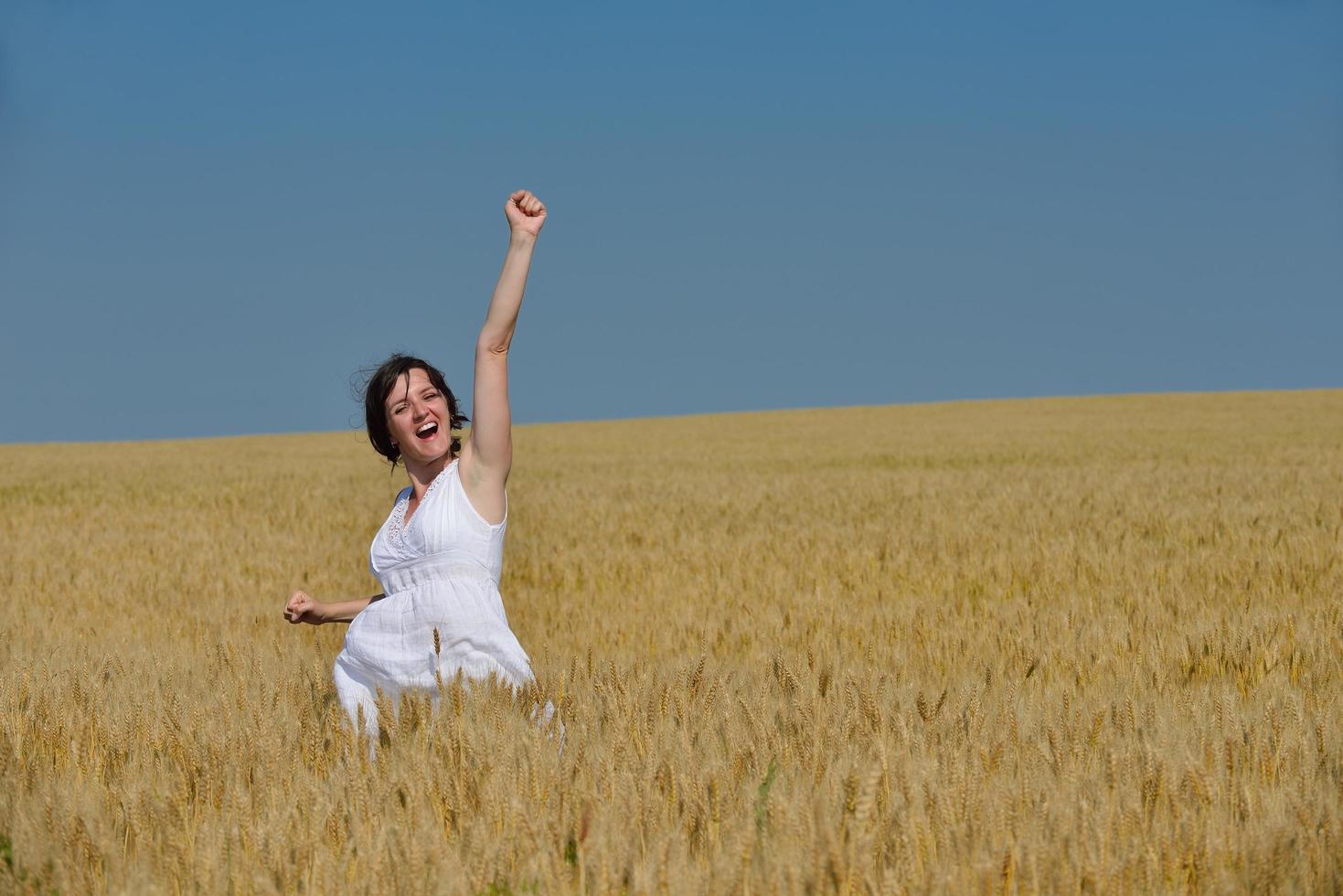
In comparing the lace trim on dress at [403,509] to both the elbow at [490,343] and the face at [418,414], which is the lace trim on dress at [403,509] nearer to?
the face at [418,414]

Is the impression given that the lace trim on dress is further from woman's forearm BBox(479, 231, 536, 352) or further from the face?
woman's forearm BBox(479, 231, 536, 352)

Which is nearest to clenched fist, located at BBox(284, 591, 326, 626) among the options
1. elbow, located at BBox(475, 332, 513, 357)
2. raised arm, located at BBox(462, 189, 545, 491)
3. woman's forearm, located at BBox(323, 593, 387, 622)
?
woman's forearm, located at BBox(323, 593, 387, 622)

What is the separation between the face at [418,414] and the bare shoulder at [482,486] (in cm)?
25

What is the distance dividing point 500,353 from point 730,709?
117 centimetres

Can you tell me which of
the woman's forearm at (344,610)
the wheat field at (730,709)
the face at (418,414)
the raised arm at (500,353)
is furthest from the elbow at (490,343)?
the woman's forearm at (344,610)

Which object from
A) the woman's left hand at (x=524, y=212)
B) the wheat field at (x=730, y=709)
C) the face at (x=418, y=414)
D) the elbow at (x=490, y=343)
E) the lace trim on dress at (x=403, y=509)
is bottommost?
the wheat field at (x=730, y=709)

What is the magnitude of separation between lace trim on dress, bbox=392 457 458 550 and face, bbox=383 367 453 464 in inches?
3.5

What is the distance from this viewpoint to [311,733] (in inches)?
135

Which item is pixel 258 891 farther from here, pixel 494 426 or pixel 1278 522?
pixel 1278 522

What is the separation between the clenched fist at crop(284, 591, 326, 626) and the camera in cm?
408

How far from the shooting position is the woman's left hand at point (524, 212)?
11.7ft

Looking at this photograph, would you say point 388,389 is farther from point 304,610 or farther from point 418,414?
point 304,610

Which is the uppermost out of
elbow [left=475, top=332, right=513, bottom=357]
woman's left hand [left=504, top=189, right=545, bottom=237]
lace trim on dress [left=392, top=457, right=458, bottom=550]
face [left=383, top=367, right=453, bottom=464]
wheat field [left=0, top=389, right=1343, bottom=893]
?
woman's left hand [left=504, top=189, right=545, bottom=237]

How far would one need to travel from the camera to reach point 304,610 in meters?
4.13
